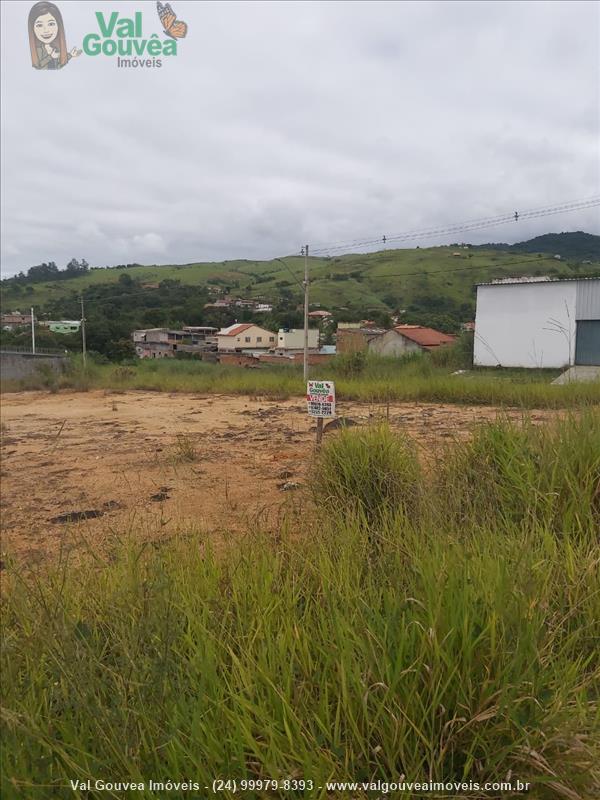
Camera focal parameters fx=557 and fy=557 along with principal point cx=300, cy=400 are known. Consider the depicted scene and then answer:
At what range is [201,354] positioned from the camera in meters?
28.3

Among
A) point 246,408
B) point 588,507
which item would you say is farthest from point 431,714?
point 246,408

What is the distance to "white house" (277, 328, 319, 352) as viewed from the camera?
24720 mm

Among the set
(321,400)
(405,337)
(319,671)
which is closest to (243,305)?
(405,337)

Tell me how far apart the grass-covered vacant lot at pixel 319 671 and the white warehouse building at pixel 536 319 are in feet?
66.2

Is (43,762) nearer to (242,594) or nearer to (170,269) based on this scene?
(242,594)

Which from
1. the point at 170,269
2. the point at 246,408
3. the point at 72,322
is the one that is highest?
the point at 170,269

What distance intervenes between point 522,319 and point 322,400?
24777 mm

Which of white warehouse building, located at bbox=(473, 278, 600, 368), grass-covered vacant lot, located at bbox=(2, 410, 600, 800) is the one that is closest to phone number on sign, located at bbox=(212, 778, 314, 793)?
grass-covered vacant lot, located at bbox=(2, 410, 600, 800)

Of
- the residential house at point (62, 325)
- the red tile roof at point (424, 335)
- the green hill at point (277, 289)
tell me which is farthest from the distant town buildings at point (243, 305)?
the red tile roof at point (424, 335)

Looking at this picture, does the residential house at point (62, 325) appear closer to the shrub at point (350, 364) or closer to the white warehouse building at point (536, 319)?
the shrub at point (350, 364)

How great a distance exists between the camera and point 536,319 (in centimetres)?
2548

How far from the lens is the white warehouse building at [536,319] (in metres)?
23.0

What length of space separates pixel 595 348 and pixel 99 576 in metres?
24.3

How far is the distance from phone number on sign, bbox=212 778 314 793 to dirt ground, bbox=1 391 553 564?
965 millimetres
